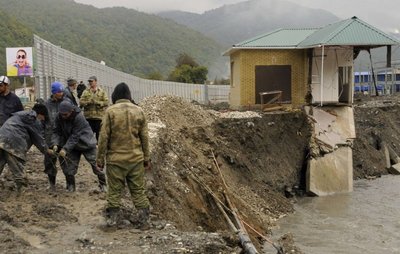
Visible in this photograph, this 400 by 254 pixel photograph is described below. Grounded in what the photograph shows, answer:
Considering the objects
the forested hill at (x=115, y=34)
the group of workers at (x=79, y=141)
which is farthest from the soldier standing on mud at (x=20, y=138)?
the forested hill at (x=115, y=34)

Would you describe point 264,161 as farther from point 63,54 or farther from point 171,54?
point 171,54

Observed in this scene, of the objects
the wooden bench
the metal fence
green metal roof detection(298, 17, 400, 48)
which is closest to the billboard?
the metal fence

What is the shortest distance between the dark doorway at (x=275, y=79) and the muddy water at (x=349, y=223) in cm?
548

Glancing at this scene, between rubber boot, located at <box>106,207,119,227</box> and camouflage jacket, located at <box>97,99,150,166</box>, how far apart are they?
0.68 meters

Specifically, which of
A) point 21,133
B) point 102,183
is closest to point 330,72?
point 102,183

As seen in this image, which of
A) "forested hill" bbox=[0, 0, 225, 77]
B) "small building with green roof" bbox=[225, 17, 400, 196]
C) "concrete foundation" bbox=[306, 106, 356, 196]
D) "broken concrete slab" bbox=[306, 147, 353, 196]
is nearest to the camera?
"broken concrete slab" bbox=[306, 147, 353, 196]

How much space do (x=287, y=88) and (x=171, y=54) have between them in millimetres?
101144

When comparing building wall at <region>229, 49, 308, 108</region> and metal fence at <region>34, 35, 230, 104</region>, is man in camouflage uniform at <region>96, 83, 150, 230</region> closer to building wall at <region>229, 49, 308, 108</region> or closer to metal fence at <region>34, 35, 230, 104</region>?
metal fence at <region>34, 35, 230, 104</region>

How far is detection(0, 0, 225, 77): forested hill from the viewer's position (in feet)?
324

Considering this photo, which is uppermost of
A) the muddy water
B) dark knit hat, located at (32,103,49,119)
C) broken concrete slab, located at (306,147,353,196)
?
dark knit hat, located at (32,103,49,119)

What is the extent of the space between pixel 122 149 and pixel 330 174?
15646 mm

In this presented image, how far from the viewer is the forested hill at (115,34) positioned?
98688mm

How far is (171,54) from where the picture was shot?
125m

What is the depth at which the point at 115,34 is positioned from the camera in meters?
120
